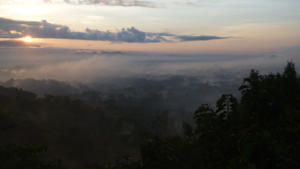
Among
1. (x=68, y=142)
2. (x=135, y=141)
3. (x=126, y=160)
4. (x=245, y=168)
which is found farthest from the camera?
(x=135, y=141)

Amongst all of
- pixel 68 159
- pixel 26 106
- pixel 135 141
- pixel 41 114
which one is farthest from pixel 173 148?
pixel 26 106

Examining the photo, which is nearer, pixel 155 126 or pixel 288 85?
pixel 288 85

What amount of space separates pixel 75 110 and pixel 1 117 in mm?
36051

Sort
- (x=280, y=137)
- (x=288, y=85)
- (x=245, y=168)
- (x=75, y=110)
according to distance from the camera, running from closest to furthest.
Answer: (x=245, y=168), (x=280, y=137), (x=288, y=85), (x=75, y=110)

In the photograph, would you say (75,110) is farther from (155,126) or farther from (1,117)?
(1,117)

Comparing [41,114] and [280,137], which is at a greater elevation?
[280,137]

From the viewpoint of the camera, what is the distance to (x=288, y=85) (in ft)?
31.0

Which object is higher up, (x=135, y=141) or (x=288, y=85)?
(x=288, y=85)

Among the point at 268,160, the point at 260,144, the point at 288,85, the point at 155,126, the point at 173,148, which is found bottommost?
the point at 155,126

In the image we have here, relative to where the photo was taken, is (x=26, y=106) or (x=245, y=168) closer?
(x=245, y=168)

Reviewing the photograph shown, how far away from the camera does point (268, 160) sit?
19.8 ft

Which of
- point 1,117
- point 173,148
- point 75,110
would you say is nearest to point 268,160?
point 173,148

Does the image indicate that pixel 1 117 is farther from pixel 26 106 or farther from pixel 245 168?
pixel 245 168

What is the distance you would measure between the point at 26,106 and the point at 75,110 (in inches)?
602
